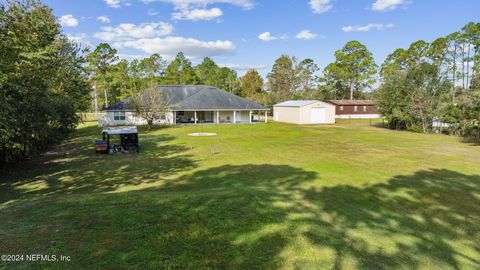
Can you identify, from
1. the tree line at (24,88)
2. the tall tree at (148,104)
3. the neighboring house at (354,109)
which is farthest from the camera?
the neighboring house at (354,109)

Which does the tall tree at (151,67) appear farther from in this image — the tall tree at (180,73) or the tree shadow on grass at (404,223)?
the tree shadow on grass at (404,223)

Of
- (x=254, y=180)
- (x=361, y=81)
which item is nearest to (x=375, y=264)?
(x=254, y=180)

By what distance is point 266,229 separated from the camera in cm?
509

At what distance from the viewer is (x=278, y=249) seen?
14.5 feet

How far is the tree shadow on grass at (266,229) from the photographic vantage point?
13.4 feet

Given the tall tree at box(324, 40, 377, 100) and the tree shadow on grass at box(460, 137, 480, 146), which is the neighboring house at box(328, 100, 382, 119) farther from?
the tree shadow on grass at box(460, 137, 480, 146)

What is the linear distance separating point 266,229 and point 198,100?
33.3 metres

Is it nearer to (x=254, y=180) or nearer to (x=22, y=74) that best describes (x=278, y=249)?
(x=254, y=180)

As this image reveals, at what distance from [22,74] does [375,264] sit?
1207cm

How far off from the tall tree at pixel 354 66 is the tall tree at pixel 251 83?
16.3 meters

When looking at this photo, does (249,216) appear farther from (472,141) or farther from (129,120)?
(129,120)

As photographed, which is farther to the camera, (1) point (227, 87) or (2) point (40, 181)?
(1) point (227, 87)

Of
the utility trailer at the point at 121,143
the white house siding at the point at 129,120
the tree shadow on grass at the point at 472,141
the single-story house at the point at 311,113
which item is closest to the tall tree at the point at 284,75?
the single-story house at the point at 311,113

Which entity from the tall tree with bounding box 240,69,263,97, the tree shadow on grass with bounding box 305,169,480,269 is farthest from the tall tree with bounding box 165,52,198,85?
the tree shadow on grass with bounding box 305,169,480,269
